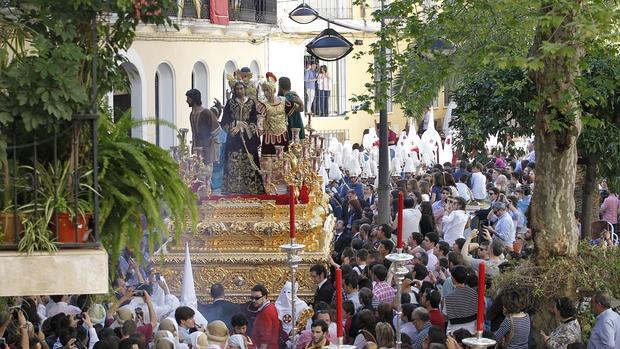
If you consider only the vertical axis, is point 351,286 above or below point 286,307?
above

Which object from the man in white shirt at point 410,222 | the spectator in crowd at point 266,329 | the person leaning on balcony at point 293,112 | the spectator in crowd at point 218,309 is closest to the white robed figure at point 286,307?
the spectator in crowd at point 218,309

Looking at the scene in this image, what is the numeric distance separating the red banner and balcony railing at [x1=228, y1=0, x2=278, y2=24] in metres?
0.76

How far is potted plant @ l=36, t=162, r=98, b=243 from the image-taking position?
6.62 m

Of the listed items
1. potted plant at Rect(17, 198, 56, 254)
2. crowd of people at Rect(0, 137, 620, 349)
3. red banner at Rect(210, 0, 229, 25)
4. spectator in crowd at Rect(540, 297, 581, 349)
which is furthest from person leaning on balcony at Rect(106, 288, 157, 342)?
red banner at Rect(210, 0, 229, 25)

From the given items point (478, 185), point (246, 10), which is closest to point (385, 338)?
point (478, 185)

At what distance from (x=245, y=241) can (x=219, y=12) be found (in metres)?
12.9

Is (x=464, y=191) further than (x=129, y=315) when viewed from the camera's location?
Yes

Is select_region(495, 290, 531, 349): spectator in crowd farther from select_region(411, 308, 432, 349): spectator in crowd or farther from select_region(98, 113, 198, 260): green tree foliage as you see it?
select_region(98, 113, 198, 260): green tree foliage

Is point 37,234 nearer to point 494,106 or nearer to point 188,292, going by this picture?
point 188,292

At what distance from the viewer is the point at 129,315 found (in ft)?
35.1

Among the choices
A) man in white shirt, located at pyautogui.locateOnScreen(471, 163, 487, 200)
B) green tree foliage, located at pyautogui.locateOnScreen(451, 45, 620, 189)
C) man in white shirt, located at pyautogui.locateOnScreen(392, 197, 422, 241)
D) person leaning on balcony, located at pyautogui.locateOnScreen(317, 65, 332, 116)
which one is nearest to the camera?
green tree foliage, located at pyautogui.locateOnScreen(451, 45, 620, 189)

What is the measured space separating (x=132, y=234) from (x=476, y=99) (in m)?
7.05

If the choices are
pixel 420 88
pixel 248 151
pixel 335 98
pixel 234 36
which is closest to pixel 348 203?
pixel 248 151

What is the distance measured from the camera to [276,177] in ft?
47.8
